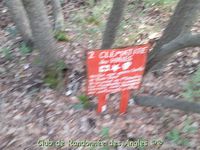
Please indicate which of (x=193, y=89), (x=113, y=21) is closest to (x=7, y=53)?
(x=113, y=21)

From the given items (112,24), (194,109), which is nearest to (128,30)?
(112,24)

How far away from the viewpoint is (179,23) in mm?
4078

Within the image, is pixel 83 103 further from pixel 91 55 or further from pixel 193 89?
pixel 193 89

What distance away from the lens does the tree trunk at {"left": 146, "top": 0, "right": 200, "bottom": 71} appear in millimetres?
3961

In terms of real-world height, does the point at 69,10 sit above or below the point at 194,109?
below

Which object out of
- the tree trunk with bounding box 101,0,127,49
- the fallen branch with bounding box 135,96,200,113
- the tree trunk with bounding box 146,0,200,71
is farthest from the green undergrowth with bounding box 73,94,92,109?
the tree trunk with bounding box 146,0,200,71

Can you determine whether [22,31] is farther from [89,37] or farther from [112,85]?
[112,85]

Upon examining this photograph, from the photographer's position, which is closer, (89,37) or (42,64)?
(42,64)

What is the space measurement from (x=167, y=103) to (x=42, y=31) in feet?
5.74

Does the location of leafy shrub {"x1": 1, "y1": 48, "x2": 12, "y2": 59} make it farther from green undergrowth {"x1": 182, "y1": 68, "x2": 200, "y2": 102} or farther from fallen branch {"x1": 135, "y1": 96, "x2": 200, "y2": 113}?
green undergrowth {"x1": 182, "y1": 68, "x2": 200, "y2": 102}

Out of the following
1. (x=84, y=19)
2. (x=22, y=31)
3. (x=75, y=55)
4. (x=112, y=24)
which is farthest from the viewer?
(x=84, y=19)

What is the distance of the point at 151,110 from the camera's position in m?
4.18

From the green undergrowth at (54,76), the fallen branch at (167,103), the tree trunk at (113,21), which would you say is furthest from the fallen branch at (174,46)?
the green undergrowth at (54,76)

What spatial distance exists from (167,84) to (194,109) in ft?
2.62
